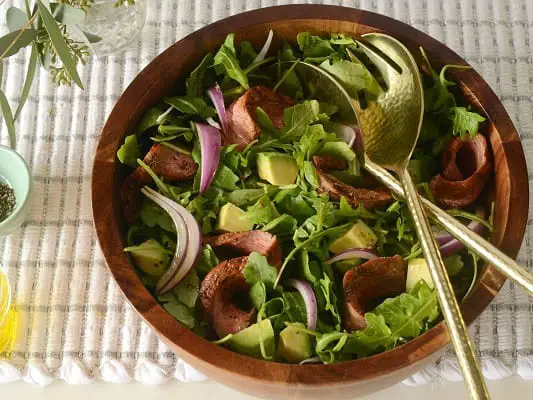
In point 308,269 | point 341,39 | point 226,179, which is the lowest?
point 308,269

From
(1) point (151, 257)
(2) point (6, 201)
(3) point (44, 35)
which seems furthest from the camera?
(2) point (6, 201)

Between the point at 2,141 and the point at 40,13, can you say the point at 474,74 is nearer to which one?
the point at 40,13

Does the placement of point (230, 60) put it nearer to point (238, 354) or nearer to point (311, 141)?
point (311, 141)

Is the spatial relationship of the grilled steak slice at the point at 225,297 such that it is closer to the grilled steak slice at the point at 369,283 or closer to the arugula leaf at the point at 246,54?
the grilled steak slice at the point at 369,283

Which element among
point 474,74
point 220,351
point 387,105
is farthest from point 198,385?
point 474,74

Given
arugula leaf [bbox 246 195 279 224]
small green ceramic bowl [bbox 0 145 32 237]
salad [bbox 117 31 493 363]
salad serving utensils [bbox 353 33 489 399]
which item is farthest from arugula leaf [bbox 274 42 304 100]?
small green ceramic bowl [bbox 0 145 32 237]

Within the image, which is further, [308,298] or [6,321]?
[6,321]

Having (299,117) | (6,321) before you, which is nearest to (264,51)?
(299,117)
